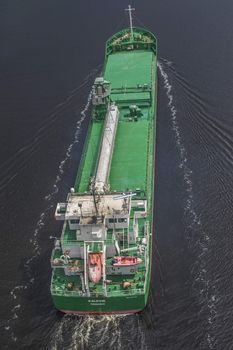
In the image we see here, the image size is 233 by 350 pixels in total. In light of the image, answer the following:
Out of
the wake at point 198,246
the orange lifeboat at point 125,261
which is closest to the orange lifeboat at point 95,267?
the orange lifeboat at point 125,261

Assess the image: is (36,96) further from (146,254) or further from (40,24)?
(146,254)

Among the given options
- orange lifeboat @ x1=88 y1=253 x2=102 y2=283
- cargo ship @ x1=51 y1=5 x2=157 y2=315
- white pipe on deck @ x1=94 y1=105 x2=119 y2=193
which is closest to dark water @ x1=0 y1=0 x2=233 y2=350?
cargo ship @ x1=51 y1=5 x2=157 y2=315

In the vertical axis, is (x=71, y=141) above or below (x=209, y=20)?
below

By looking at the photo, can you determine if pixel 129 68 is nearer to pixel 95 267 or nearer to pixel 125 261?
pixel 125 261

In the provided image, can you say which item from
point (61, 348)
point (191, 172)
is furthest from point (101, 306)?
point (191, 172)

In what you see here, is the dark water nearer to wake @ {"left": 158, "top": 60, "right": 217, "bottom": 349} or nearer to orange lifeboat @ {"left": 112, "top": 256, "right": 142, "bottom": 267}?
wake @ {"left": 158, "top": 60, "right": 217, "bottom": 349}

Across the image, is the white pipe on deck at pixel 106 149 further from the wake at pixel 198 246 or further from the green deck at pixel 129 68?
the green deck at pixel 129 68
